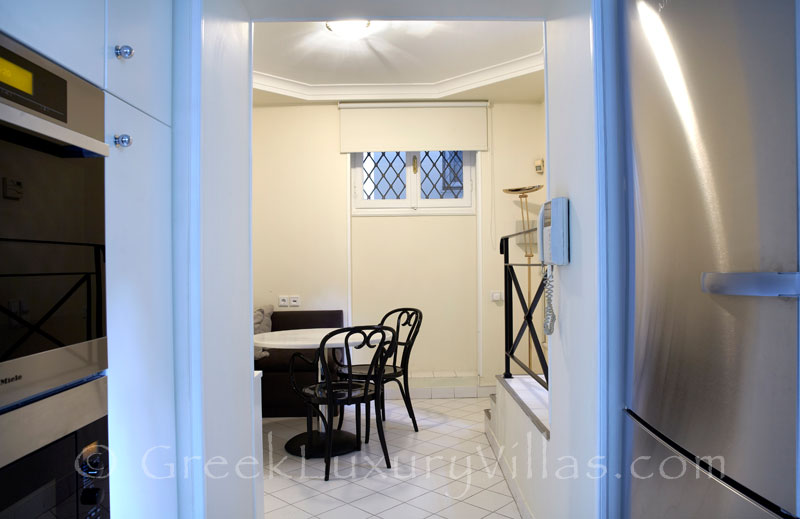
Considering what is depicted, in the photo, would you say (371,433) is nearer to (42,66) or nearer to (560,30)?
(560,30)

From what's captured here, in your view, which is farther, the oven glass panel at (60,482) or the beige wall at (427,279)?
the beige wall at (427,279)

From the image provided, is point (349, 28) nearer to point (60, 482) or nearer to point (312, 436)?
point (312, 436)

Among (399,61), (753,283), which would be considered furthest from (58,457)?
(399,61)

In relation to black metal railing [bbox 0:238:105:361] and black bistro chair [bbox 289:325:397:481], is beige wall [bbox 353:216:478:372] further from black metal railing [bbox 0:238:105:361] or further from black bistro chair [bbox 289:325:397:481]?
black metal railing [bbox 0:238:105:361]

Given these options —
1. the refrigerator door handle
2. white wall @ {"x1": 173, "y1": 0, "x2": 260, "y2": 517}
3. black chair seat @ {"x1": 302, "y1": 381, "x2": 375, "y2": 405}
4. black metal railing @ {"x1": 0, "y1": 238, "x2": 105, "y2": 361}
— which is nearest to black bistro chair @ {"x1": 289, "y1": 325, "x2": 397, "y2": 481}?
black chair seat @ {"x1": 302, "y1": 381, "x2": 375, "y2": 405}

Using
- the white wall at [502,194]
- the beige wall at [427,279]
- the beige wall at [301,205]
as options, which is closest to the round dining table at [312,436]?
the beige wall at [301,205]

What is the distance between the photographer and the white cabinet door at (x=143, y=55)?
3.69 feet

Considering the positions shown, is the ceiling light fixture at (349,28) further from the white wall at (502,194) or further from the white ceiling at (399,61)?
the white wall at (502,194)

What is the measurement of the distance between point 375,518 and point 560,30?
2228 mm

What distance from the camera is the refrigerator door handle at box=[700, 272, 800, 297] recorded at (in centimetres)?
78

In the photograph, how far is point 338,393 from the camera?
10.4ft

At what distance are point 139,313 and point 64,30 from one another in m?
0.59

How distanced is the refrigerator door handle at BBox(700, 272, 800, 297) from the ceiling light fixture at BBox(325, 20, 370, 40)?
3.29m

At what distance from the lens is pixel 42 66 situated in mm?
910
